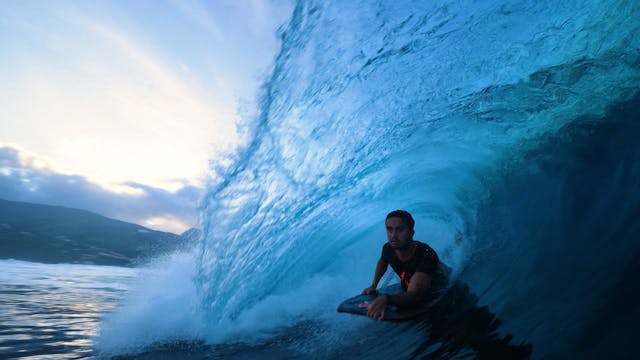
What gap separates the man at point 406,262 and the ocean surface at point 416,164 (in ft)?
1.17

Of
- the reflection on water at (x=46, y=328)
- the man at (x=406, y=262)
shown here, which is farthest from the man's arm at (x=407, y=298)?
the reflection on water at (x=46, y=328)

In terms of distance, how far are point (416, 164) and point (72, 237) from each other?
282 ft

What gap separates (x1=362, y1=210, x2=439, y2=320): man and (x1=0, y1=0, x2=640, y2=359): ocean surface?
0.36 m

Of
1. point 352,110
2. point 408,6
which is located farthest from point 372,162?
point 408,6

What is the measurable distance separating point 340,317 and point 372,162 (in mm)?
3030

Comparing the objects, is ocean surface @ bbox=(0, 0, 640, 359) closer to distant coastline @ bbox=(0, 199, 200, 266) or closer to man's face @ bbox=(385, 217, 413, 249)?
man's face @ bbox=(385, 217, 413, 249)

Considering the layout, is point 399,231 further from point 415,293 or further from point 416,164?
point 416,164

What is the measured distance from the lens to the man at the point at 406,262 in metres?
2.86

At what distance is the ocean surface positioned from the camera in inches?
110

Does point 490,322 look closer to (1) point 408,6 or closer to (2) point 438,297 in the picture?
(2) point 438,297

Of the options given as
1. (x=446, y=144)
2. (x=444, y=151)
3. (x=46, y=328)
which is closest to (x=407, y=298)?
(x=46, y=328)

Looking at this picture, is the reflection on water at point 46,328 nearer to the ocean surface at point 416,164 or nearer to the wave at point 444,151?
the ocean surface at point 416,164

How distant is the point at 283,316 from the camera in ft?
15.7

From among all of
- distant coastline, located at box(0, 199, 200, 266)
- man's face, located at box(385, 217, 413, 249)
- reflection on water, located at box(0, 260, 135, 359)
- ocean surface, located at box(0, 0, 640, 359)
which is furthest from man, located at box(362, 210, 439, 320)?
distant coastline, located at box(0, 199, 200, 266)
